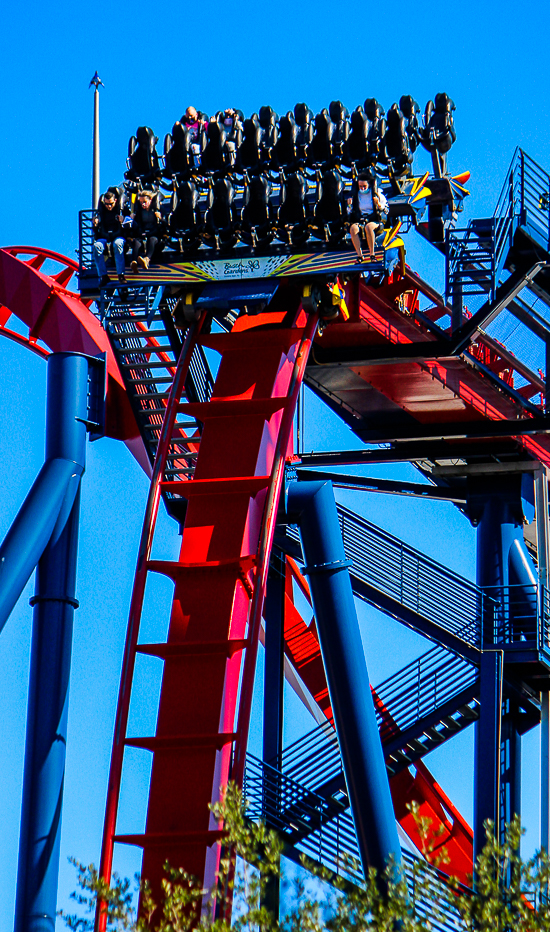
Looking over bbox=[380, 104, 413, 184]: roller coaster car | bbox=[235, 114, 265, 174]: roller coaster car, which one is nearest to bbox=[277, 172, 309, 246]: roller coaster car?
bbox=[235, 114, 265, 174]: roller coaster car

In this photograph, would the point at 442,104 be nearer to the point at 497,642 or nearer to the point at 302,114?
the point at 302,114

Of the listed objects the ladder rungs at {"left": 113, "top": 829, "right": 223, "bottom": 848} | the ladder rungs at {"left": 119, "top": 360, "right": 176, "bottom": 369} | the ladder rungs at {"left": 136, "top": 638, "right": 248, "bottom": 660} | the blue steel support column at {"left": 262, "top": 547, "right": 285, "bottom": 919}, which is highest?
the ladder rungs at {"left": 119, "top": 360, "right": 176, "bottom": 369}

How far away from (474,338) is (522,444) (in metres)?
3.16

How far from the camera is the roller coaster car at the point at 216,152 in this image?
22.1 meters

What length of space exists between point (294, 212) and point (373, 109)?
87.9 inches

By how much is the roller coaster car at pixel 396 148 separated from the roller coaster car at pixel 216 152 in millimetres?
2179

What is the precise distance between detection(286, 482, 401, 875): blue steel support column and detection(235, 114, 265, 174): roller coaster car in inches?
181

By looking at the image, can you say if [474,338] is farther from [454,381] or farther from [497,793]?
[497,793]

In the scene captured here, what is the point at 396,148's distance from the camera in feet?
71.7

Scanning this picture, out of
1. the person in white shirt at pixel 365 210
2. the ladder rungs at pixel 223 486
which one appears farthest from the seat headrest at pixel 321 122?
the ladder rungs at pixel 223 486

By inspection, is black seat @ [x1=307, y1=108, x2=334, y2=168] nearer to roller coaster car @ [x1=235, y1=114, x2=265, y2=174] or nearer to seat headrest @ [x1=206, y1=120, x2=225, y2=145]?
roller coaster car @ [x1=235, y1=114, x2=265, y2=174]

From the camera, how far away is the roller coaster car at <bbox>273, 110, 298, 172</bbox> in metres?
21.9

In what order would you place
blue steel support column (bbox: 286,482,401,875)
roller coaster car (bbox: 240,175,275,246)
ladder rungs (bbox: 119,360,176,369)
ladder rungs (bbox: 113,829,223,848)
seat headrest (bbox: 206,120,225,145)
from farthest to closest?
1. ladder rungs (bbox: 119,360,176,369)
2. seat headrest (bbox: 206,120,225,145)
3. roller coaster car (bbox: 240,175,275,246)
4. blue steel support column (bbox: 286,482,401,875)
5. ladder rungs (bbox: 113,829,223,848)

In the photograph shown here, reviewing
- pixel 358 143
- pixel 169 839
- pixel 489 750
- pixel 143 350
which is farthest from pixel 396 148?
pixel 169 839
